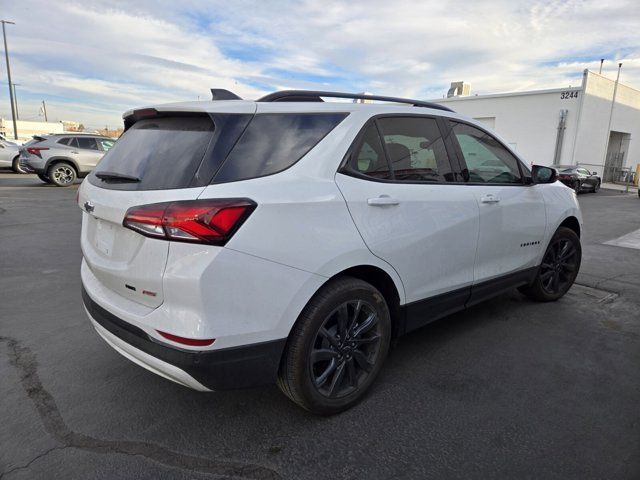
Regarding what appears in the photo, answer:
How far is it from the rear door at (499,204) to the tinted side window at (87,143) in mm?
15168

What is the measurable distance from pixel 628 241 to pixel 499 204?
632 centimetres

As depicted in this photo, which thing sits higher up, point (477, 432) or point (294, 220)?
point (294, 220)

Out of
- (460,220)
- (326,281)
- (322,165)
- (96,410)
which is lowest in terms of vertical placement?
(96,410)

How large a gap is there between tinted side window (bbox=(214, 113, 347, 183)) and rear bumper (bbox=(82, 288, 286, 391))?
83 cm

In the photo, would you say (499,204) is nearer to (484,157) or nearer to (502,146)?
(484,157)

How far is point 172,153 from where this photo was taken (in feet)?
7.68

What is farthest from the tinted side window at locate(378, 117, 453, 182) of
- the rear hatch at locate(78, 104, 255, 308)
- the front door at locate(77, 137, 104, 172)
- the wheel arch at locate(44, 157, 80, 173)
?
the wheel arch at locate(44, 157, 80, 173)

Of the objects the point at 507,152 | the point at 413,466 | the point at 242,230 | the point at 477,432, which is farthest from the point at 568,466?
the point at 507,152

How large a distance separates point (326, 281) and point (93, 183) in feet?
5.02

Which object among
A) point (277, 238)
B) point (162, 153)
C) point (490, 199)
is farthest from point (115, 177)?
point (490, 199)

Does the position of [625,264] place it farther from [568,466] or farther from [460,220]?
[568,466]

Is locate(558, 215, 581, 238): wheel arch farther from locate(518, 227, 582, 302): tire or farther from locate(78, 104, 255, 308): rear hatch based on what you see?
locate(78, 104, 255, 308): rear hatch

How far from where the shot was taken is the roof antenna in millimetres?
2707

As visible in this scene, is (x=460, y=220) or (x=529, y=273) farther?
(x=529, y=273)
